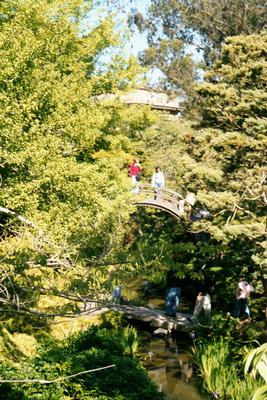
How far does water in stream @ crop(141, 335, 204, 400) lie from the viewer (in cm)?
1050

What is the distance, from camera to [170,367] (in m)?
12.1

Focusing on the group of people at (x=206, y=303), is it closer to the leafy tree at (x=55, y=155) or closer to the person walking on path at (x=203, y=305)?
the person walking on path at (x=203, y=305)

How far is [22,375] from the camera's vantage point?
23.7 feet

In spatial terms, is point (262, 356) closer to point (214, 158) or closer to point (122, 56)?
point (122, 56)

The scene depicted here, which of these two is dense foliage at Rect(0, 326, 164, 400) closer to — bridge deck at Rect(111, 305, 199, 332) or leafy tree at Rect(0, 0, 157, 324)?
leafy tree at Rect(0, 0, 157, 324)

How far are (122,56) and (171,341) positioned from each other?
25.0 feet

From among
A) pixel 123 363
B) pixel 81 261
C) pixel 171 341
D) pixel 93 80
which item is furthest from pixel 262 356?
pixel 171 341

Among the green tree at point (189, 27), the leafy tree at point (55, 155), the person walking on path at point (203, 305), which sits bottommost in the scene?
the person walking on path at point (203, 305)

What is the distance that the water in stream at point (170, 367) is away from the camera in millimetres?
10500

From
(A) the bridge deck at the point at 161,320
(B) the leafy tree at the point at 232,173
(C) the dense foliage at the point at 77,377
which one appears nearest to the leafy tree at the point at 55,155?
(C) the dense foliage at the point at 77,377

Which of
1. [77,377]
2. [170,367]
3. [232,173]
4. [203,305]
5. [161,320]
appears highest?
[232,173]

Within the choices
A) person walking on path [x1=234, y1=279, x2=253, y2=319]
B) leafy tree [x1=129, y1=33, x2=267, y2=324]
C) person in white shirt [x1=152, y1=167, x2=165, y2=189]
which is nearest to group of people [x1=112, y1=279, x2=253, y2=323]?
person walking on path [x1=234, y1=279, x2=253, y2=319]

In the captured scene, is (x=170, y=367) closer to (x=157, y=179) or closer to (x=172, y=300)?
(x=172, y=300)

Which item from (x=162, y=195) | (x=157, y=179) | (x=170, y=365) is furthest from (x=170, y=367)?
(x=157, y=179)
